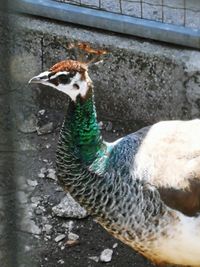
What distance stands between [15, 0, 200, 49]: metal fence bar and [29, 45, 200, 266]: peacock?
2.56 ft

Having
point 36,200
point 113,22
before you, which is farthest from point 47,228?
point 113,22

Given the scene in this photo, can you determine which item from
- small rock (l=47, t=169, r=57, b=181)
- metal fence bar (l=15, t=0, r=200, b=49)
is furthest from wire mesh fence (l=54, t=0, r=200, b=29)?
small rock (l=47, t=169, r=57, b=181)

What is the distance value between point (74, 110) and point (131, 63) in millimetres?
1024

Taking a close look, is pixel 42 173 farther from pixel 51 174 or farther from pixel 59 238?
pixel 59 238

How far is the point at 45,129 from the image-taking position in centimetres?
417

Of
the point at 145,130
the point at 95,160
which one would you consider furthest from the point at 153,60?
the point at 95,160

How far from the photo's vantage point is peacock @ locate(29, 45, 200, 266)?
2811mm

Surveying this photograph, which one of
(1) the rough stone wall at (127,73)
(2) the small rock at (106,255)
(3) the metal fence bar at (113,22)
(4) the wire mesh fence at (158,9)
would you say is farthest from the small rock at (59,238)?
(4) the wire mesh fence at (158,9)

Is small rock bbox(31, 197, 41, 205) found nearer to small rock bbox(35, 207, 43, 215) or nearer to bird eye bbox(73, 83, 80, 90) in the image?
small rock bbox(35, 207, 43, 215)

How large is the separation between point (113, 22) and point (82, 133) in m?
1.06

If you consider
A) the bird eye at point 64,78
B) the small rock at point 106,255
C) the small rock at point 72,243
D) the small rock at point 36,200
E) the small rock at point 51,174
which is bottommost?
the small rock at point 106,255

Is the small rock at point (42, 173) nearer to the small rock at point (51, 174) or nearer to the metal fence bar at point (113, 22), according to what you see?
the small rock at point (51, 174)

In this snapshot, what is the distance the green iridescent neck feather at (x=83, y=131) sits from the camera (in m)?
2.99

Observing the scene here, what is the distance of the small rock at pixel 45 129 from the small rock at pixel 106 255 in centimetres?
94
